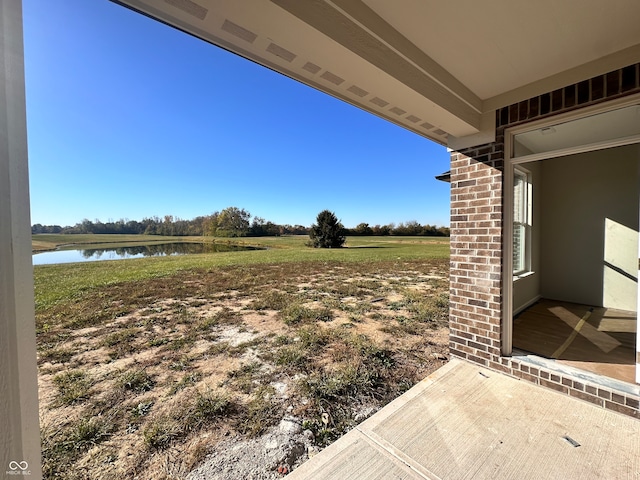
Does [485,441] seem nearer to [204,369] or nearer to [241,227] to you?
[204,369]

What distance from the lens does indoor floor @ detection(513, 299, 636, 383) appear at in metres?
2.37

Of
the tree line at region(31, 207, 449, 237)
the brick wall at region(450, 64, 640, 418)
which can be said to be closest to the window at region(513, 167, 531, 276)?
the brick wall at region(450, 64, 640, 418)

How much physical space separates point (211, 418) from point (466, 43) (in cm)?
331

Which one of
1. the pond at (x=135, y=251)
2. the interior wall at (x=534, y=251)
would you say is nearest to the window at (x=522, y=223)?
the interior wall at (x=534, y=251)

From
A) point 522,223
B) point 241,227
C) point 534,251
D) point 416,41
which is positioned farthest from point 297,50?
point 241,227

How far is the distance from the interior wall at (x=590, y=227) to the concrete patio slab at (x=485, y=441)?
3329mm

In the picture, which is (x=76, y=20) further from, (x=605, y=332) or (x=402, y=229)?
(x=402, y=229)

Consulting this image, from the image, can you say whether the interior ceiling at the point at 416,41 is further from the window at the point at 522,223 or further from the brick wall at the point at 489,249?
the window at the point at 522,223

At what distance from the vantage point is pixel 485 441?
5.56ft

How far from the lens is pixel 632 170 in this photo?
12.5ft

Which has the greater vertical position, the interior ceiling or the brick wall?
the interior ceiling

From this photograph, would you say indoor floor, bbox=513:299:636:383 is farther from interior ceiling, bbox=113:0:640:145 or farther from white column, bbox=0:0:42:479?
white column, bbox=0:0:42:479

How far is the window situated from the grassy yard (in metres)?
1.52

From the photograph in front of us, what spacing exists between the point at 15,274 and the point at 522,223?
18.5ft
